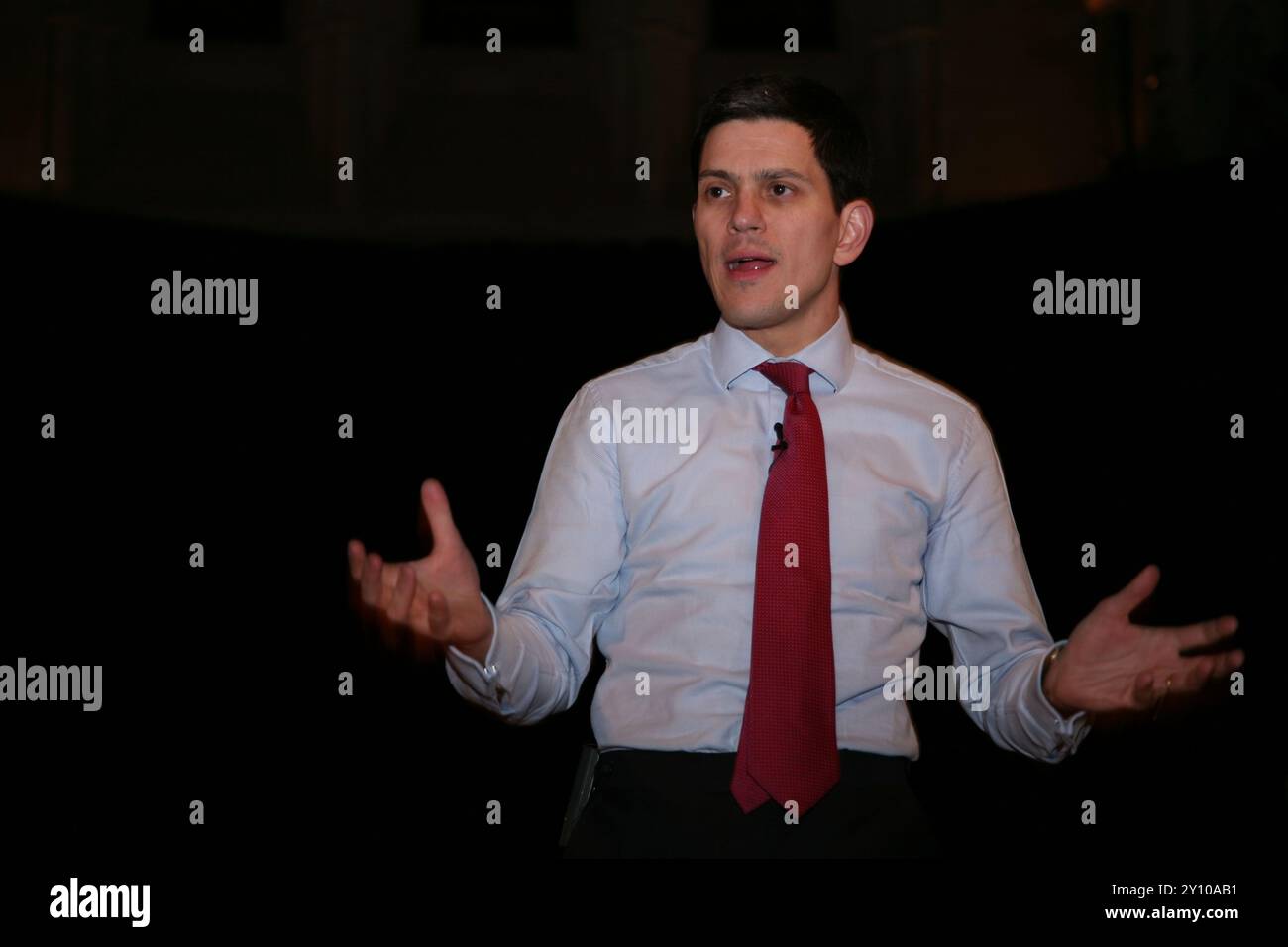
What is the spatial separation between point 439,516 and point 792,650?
587 mm

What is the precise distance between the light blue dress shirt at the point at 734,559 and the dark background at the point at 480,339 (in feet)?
2.03

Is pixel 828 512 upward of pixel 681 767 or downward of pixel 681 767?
upward

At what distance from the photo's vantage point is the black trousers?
1.79 m

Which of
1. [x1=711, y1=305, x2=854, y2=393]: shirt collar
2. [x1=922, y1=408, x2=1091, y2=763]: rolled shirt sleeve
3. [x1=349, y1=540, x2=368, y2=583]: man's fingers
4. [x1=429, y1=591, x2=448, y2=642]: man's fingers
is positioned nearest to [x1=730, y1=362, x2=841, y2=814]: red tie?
[x1=711, y1=305, x2=854, y2=393]: shirt collar

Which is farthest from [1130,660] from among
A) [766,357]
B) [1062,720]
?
[766,357]

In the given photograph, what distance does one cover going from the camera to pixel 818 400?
6.79ft

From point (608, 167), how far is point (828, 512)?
1785mm

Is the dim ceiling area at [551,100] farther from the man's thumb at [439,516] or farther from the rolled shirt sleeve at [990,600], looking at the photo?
the man's thumb at [439,516]

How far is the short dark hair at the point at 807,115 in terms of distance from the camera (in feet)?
6.78

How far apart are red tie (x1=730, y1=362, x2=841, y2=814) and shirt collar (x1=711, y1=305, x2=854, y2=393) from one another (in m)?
0.17

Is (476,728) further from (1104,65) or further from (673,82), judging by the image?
(1104,65)
